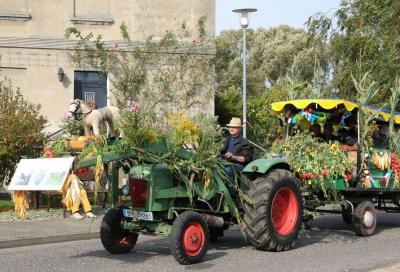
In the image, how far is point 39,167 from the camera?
909cm

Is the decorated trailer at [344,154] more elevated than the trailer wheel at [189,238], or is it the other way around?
the decorated trailer at [344,154]

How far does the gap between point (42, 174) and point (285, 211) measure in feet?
13.3

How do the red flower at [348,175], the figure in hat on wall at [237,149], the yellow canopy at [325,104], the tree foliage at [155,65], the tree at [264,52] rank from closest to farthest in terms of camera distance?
the figure in hat on wall at [237,149] → the yellow canopy at [325,104] → the red flower at [348,175] → the tree foliage at [155,65] → the tree at [264,52]

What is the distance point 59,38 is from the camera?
75.6 ft

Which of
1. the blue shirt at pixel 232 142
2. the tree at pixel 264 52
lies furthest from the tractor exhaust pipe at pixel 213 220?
the tree at pixel 264 52

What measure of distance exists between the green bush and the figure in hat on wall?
7794 millimetres

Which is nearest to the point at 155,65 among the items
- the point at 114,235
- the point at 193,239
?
the point at 114,235

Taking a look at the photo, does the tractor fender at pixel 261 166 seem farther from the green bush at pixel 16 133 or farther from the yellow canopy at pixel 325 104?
the green bush at pixel 16 133

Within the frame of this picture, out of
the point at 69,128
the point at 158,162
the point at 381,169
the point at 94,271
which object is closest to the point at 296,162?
the point at 381,169

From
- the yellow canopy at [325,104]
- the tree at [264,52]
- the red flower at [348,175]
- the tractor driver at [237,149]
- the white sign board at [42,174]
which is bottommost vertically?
the red flower at [348,175]

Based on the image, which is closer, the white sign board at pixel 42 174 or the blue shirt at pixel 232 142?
the white sign board at pixel 42 174

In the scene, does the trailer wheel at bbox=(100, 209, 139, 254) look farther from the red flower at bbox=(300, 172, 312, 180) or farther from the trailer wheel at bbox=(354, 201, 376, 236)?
the trailer wheel at bbox=(354, 201, 376, 236)

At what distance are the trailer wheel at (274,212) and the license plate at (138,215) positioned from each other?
1663 millimetres

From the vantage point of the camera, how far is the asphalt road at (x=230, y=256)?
9031 millimetres
